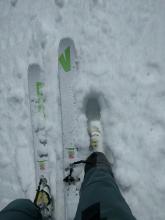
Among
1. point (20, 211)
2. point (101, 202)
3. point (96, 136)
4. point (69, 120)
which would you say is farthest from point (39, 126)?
point (101, 202)

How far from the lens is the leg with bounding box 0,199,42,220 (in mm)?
1277

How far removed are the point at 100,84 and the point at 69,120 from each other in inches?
12.8

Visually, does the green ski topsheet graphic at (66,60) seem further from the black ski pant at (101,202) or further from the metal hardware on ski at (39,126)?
the black ski pant at (101,202)

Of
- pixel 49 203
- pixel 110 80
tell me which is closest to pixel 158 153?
pixel 110 80

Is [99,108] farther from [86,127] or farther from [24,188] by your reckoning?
[24,188]

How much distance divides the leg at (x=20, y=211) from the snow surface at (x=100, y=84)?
0.56 meters

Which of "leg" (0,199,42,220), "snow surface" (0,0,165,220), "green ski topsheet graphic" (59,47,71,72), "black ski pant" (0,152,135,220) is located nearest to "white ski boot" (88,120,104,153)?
"snow surface" (0,0,165,220)

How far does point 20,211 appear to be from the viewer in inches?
52.7

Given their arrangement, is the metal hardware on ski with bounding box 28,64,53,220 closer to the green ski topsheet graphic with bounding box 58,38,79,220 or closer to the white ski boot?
the green ski topsheet graphic with bounding box 58,38,79,220

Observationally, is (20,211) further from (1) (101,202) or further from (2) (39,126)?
(2) (39,126)

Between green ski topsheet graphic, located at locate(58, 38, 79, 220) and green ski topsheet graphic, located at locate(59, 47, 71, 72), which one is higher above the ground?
green ski topsheet graphic, located at locate(59, 47, 71, 72)

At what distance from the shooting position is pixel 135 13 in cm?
196

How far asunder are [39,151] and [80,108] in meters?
0.43

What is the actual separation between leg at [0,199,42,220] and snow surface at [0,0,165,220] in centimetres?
56
